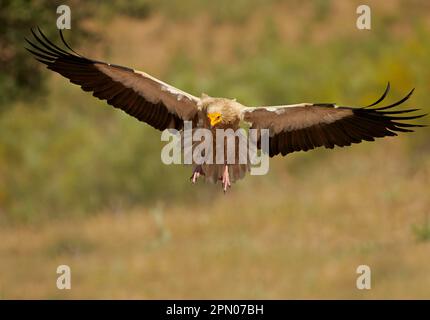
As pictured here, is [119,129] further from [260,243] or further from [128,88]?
[128,88]

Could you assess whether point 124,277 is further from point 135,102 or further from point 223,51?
point 223,51

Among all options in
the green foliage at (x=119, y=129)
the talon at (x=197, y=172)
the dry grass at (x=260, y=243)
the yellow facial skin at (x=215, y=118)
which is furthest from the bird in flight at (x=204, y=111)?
the green foliage at (x=119, y=129)

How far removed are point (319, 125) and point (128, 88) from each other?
2.04 metres

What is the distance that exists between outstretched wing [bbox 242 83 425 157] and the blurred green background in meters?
4.40

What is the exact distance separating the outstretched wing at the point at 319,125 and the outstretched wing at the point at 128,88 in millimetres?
752

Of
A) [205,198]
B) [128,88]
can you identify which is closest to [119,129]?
[205,198]

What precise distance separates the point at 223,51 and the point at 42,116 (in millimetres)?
9500

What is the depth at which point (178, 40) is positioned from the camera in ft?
129

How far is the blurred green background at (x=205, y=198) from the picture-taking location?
53.1 feet

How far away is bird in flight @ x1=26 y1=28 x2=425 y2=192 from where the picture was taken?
9.52 metres

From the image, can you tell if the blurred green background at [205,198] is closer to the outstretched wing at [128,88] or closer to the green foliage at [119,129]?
the green foliage at [119,129]

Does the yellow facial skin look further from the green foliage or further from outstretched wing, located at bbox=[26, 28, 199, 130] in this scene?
the green foliage

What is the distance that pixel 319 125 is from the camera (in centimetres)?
999

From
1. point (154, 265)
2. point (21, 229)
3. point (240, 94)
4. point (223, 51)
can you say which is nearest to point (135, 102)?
point (154, 265)
